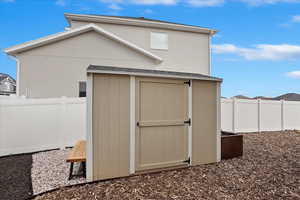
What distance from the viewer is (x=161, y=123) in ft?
14.0

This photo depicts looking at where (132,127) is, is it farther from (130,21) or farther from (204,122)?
(130,21)

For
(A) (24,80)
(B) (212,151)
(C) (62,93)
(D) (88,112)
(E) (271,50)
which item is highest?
(E) (271,50)

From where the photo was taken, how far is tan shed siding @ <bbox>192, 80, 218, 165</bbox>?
466 cm

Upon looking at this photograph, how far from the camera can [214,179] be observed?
12.7 ft

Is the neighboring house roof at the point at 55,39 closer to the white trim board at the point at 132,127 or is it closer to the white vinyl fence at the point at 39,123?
the white vinyl fence at the point at 39,123

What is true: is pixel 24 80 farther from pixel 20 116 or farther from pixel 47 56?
pixel 20 116

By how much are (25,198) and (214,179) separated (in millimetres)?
3442

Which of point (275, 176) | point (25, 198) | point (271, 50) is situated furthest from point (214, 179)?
point (271, 50)

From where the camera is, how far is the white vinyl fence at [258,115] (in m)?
9.49

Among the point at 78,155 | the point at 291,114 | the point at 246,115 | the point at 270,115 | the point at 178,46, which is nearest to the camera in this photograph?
the point at 78,155

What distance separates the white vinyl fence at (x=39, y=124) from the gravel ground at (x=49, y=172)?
0.55 m

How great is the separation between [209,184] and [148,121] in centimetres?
173

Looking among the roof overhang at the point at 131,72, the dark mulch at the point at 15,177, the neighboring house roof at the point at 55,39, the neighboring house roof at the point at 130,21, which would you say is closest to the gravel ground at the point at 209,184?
the dark mulch at the point at 15,177

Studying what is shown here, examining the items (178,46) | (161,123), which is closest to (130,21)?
(178,46)
